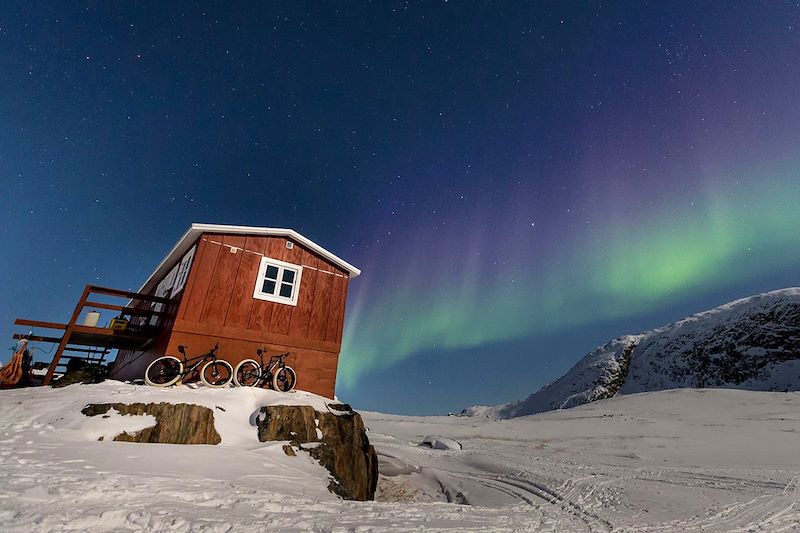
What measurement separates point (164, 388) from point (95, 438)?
2.64 meters

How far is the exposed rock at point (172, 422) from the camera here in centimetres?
912

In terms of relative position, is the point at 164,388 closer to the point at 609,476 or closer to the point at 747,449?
the point at 609,476

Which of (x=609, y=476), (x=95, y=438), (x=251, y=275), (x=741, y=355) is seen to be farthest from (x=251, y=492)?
(x=741, y=355)

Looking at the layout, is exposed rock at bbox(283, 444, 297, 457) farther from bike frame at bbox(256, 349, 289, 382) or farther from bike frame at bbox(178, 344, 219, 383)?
bike frame at bbox(178, 344, 219, 383)

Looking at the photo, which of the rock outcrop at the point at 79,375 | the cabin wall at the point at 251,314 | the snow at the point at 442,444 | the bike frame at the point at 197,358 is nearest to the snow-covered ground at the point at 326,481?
the bike frame at the point at 197,358

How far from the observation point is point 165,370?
12070mm

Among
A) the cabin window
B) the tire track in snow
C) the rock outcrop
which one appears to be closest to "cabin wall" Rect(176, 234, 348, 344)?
the cabin window

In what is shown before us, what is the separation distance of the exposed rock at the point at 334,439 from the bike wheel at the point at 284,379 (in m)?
1.74

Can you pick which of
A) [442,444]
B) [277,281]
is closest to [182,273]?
[277,281]

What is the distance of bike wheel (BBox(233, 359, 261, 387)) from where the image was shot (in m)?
12.8

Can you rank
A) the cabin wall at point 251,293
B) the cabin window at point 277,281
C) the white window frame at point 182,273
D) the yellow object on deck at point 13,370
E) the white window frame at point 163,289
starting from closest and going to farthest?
the yellow object on deck at point 13,370 → the cabin wall at point 251,293 → the white window frame at point 182,273 → the cabin window at point 277,281 → the white window frame at point 163,289

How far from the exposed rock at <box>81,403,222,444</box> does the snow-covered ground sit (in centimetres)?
23

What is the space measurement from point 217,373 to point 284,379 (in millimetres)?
2238

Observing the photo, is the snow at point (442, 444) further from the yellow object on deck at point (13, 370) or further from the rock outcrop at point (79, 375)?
the yellow object on deck at point (13, 370)
